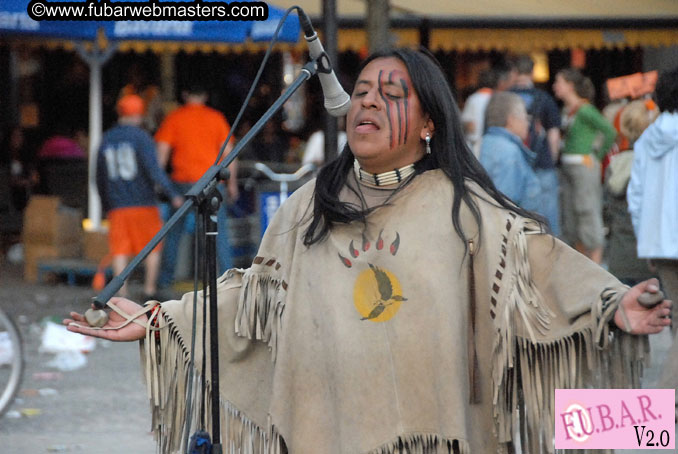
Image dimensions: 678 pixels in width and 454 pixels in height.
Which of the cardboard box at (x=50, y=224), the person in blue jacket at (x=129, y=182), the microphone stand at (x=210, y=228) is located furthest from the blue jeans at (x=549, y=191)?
the microphone stand at (x=210, y=228)

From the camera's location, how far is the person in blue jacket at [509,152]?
23.3ft

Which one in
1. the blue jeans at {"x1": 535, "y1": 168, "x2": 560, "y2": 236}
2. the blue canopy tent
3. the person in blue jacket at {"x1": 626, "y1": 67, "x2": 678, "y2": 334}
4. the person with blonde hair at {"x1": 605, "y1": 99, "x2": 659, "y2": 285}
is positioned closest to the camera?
the person in blue jacket at {"x1": 626, "y1": 67, "x2": 678, "y2": 334}

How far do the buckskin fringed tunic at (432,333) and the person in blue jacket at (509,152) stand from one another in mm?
3867

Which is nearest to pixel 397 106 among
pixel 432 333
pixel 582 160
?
pixel 432 333

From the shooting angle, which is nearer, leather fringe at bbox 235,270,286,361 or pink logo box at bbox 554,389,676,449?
pink logo box at bbox 554,389,676,449

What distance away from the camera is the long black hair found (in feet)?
10.7

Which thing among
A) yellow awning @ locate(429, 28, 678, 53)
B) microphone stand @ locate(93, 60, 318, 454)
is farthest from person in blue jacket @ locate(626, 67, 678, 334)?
yellow awning @ locate(429, 28, 678, 53)

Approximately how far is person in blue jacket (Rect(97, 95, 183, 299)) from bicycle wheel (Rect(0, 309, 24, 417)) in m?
3.09

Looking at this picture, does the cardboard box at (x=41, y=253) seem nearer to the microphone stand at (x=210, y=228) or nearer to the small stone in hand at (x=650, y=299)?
the microphone stand at (x=210, y=228)

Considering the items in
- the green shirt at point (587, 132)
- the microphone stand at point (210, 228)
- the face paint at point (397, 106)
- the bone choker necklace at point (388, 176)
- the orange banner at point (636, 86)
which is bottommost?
the microphone stand at point (210, 228)

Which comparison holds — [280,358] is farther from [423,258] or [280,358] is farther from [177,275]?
[177,275]

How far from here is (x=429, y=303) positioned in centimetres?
315

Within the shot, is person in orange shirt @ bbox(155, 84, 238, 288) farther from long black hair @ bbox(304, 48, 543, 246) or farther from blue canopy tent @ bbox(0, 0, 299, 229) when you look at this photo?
long black hair @ bbox(304, 48, 543, 246)

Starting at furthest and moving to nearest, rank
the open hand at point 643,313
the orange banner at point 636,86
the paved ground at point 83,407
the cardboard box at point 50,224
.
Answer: the cardboard box at point 50,224 → the orange banner at point 636,86 → the paved ground at point 83,407 → the open hand at point 643,313
